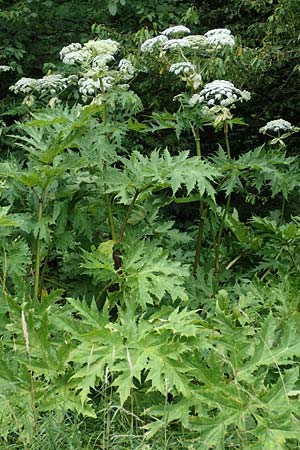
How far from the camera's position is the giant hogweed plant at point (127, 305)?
2.92 metres

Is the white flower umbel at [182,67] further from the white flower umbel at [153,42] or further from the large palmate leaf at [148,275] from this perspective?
the large palmate leaf at [148,275]

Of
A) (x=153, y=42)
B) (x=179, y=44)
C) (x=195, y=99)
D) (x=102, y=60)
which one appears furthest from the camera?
(x=153, y=42)

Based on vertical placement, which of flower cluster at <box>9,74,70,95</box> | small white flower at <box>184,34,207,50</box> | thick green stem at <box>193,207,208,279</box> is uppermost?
small white flower at <box>184,34,207,50</box>

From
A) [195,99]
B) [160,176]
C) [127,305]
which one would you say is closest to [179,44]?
[195,99]

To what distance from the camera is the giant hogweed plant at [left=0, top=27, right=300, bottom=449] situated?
2920mm

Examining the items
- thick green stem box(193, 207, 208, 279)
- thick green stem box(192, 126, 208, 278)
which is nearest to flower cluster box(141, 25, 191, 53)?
thick green stem box(192, 126, 208, 278)

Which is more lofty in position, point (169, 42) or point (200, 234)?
point (169, 42)

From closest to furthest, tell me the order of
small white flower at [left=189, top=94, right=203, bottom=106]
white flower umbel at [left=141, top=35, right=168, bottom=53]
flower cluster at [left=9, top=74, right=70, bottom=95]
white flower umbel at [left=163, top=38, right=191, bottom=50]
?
small white flower at [left=189, top=94, right=203, bottom=106] → white flower umbel at [left=163, top=38, right=191, bottom=50] → white flower umbel at [left=141, top=35, right=168, bottom=53] → flower cluster at [left=9, top=74, right=70, bottom=95]

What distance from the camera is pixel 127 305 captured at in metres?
3.29

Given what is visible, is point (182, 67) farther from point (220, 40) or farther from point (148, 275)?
point (148, 275)

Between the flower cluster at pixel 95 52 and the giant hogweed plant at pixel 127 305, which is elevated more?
the flower cluster at pixel 95 52

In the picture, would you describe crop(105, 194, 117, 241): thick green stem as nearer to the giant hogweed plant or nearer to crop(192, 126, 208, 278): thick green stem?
the giant hogweed plant

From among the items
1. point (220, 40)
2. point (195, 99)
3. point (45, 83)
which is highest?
point (220, 40)

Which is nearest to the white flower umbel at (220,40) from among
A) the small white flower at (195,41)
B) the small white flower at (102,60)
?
the small white flower at (195,41)
